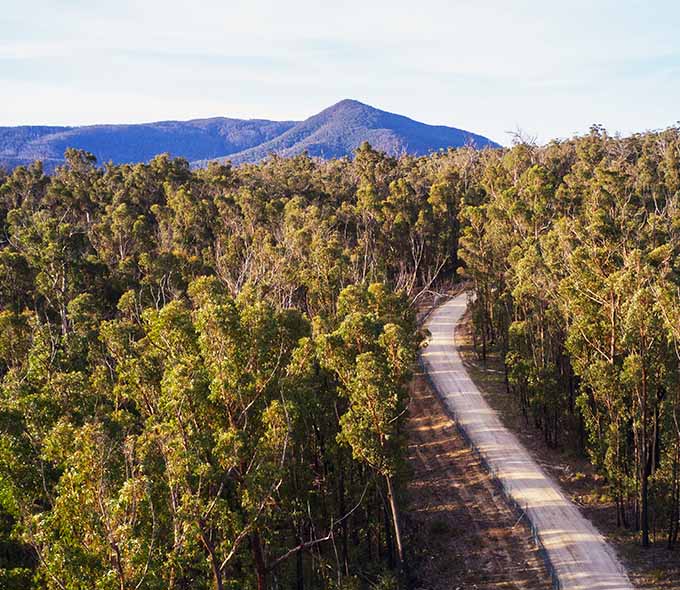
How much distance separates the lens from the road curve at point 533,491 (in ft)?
80.4

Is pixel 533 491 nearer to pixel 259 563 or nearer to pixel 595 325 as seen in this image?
pixel 595 325

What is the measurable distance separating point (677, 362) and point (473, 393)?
19317mm

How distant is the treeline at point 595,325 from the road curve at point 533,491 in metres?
2.39

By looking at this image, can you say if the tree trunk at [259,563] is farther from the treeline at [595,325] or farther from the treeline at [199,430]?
the treeline at [595,325]

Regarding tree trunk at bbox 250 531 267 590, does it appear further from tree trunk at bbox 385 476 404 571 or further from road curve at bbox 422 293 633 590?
road curve at bbox 422 293 633 590

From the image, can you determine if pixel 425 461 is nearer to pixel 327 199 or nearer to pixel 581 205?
pixel 581 205

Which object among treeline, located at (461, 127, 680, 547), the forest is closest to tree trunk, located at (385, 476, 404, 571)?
the forest

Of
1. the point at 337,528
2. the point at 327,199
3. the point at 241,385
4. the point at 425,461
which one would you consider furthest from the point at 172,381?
the point at 327,199

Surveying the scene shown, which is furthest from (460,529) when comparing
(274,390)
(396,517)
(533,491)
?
(274,390)

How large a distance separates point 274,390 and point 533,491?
59.1ft

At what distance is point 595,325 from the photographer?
2830cm

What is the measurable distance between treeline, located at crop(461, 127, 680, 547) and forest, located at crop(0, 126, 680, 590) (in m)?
0.15

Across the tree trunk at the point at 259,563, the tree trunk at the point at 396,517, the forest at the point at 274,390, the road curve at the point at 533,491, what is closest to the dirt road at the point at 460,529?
the road curve at the point at 533,491

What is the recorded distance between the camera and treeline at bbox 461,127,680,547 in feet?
82.1
